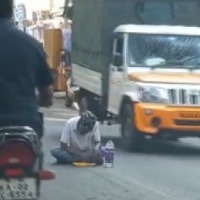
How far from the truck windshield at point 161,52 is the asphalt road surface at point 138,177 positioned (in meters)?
1.59

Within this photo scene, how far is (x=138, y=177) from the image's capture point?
1655 centimetres

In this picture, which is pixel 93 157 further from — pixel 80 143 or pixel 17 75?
pixel 17 75

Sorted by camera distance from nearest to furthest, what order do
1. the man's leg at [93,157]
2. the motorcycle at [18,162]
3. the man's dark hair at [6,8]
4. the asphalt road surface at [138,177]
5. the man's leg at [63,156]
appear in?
the motorcycle at [18,162] → the man's dark hair at [6,8] → the asphalt road surface at [138,177] → the man's leg at [93,157] → the man's leg at [63,156]

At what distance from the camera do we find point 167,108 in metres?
20.3

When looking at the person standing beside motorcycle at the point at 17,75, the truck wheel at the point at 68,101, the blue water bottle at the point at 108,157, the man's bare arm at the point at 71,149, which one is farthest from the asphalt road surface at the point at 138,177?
the truck wheel at the point at 68,101

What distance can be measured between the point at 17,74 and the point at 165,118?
1237 centimetres

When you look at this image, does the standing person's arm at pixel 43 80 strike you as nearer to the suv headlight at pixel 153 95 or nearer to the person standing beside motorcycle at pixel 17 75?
the person standing beside motorcycle at pixel 17 75

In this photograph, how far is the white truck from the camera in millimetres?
20375

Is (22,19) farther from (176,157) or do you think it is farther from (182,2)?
(176,157)

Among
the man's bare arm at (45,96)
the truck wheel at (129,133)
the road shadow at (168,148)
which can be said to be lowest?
the road shadow at (168,148)

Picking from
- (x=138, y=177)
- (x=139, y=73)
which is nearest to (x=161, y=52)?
(x=139, y=73)

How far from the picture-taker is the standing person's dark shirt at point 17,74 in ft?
26.2

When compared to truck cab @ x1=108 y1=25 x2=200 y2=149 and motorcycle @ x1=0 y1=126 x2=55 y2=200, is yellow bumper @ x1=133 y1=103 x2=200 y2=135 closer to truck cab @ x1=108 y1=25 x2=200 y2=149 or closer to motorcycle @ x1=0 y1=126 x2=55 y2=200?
truck cab @ x1=108 y1=25 x2=200 y2=149

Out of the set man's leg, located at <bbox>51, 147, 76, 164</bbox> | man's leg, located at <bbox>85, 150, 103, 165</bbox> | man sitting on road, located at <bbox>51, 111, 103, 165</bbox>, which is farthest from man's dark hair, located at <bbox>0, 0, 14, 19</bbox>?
man's leg, located at <bbox>51, 147, 76, 164</bbox>
